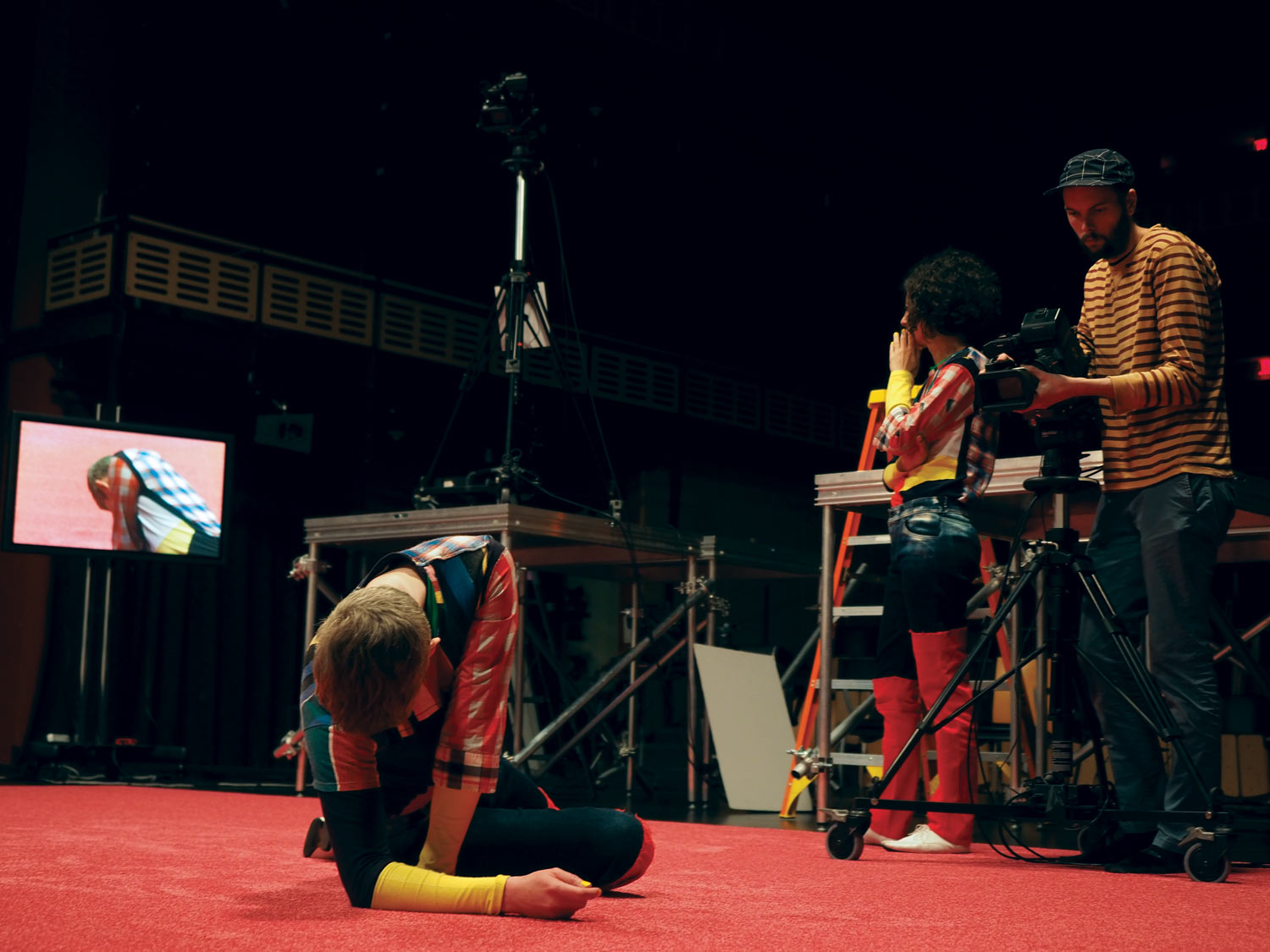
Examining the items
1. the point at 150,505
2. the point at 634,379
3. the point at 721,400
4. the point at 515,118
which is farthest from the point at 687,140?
the point at 515,118

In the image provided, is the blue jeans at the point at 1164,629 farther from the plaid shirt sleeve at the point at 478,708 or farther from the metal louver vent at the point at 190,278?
the metal louver vent at the point at 190,278

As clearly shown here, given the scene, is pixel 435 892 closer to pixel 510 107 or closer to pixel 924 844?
pixel 924 844

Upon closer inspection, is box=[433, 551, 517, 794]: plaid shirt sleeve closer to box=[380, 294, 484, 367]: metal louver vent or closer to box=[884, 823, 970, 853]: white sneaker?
box=[884, 823, 970, 853]: white sneaker

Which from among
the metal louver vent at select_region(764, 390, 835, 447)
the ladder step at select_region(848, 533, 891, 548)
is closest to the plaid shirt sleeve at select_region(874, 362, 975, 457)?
the ladder step at select_region(848, 533, 891, 548)

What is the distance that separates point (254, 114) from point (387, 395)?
2.53 meters

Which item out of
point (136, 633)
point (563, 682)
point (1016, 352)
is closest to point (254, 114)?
point (136, 633)

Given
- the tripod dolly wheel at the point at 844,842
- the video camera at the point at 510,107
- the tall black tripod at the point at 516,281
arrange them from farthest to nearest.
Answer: the video camera at the point at 510,107, the tall black tripod at the point at 516,281, the tripod dolly wheel at the point at 844,842

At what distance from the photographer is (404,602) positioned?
6.00ft

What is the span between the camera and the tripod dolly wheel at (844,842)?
2.93 metres

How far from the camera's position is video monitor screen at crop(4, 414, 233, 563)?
22.9ft

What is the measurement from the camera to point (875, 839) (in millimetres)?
3283

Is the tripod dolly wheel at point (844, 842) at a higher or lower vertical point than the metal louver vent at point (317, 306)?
lower

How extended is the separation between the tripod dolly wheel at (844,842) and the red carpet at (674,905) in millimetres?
27

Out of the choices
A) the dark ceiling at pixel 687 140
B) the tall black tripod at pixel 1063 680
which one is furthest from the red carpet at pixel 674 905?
the dark ceiling at pixel 687 140
